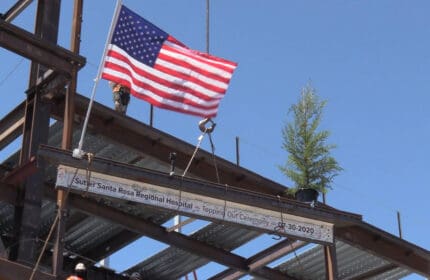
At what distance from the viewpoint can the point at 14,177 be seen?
1636 centimetres

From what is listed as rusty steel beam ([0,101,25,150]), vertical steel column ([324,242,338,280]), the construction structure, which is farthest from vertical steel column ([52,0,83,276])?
vertical steel column ([324,242,338,280])

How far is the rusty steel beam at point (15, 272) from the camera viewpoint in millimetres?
13883

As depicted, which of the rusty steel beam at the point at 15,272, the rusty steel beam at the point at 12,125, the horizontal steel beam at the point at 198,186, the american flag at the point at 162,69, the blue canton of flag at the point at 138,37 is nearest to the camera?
the rusty steel beam at the point at 15,272

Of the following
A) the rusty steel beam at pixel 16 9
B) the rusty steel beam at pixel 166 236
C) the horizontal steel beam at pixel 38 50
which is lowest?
the rusty steel beam at pixel 166 236

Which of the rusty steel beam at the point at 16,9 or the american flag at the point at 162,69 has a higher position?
the rusty steel beam at the point at 16,9

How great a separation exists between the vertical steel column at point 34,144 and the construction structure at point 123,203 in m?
0.02

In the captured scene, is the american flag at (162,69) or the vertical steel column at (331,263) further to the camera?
the vertical steel column at (331,263)

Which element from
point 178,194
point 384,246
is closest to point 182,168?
point 178,194

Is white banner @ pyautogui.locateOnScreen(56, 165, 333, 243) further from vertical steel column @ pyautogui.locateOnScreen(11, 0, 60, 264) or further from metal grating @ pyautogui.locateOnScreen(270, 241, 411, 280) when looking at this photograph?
metal grating @ pyautogui.locateOnScreen(270, 241, 411, 280)

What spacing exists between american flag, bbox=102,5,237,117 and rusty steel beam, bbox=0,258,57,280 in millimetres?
3663

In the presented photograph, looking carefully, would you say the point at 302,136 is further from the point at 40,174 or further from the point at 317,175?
the point at 40,174

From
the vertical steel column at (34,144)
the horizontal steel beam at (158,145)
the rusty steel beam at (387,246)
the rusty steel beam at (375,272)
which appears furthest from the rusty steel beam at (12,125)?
the rusty steel beam at (375,272)

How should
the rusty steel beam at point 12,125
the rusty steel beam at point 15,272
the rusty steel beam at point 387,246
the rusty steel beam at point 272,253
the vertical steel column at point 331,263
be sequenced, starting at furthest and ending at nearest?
the rusty steel beam at point 272,253
the rusty steel beam at point 387,246
the vertical steel column at point 331,263
the rusty steel beam at point 12,125
the rusty steel beam at point 15,272

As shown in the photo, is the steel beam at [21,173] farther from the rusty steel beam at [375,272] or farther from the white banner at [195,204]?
the rusty steel beam at [375,272]
